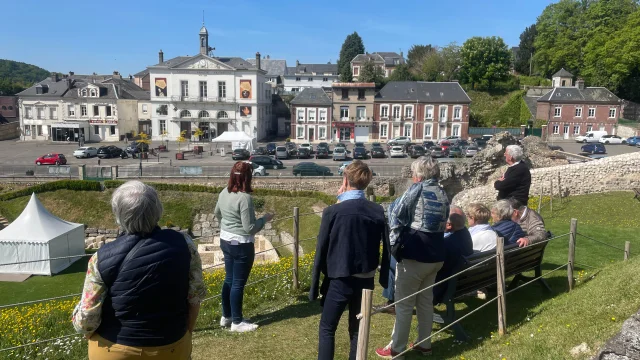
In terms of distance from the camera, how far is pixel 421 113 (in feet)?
165

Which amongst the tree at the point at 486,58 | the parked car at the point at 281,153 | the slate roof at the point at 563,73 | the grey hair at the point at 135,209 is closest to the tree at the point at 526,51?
the tree at the point at 486,58

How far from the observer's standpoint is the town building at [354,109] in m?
50.0

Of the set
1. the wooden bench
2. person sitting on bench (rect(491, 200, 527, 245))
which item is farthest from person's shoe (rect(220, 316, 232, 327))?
person sitting on bench (rect(491, 200, 527, 245))

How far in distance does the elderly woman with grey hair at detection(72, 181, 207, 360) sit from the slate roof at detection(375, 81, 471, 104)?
4869 cm

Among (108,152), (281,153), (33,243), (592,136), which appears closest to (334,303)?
(33,243)

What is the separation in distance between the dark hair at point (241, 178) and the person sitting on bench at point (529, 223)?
11.4 ft

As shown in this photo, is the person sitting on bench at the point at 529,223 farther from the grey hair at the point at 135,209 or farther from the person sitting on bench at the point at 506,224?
the grey hair at the point at 135,209

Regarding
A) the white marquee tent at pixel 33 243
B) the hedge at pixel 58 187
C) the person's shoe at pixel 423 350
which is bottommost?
the white marquee tent at pixel 33 243

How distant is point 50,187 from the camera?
25.6m

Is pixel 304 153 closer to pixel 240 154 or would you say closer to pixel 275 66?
pixel 240 154

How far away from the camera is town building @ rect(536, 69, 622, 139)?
4856 cm

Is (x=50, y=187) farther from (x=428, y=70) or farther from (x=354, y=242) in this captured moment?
(x=428, y=70)

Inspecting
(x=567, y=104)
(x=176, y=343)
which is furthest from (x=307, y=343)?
(x=567, y=104)

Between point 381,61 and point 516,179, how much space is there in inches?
2807
